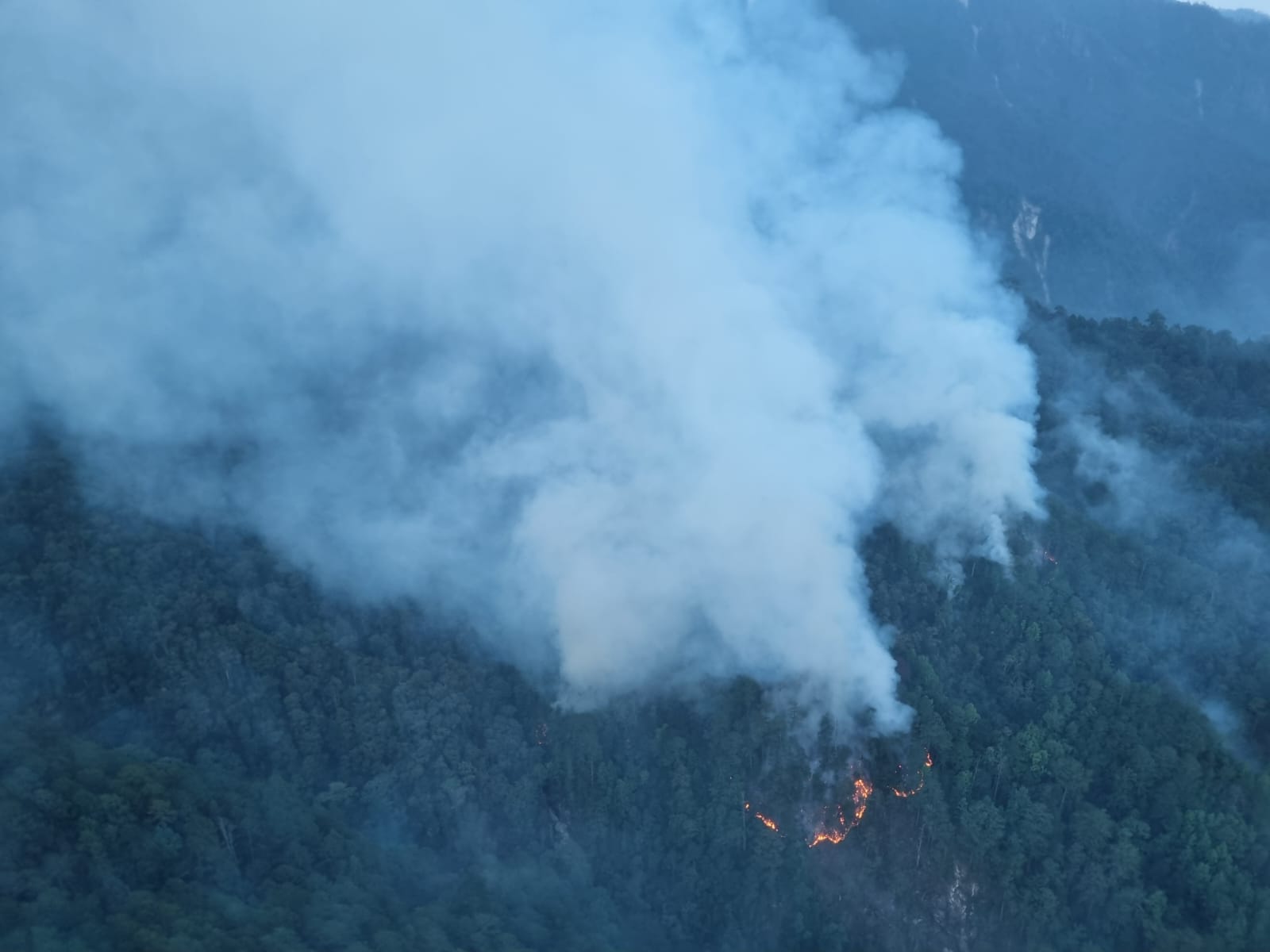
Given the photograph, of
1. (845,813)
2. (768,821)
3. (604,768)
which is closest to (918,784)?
(845,813)

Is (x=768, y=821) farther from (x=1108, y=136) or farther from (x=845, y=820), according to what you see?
(x=1108, y=136)

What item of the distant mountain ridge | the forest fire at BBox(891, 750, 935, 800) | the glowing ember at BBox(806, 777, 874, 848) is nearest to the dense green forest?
the forest fire at BBox(891, 750, 935, 800)

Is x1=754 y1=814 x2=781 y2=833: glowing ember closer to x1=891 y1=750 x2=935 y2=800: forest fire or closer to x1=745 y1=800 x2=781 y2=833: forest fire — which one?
x1=745 y1=800 x2=781 y2=833: forest fire

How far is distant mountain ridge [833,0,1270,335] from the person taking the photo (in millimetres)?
69500

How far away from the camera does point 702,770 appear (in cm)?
2452

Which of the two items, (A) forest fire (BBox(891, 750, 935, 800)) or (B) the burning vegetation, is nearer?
(A) forest fire (BBox(891, 750, 935, 800))

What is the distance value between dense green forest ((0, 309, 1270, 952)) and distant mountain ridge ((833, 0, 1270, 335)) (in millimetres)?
41308

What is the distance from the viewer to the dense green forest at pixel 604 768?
2034cm

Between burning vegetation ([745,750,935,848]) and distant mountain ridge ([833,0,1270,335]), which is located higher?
distant mountain ridge ([833,0,1270,335])

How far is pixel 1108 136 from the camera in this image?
7838 cm

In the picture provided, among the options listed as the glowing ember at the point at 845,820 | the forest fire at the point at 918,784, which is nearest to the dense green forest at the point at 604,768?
the forest fire at the point at 918,784

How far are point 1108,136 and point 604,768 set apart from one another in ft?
232

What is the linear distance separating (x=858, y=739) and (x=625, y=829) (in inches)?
219

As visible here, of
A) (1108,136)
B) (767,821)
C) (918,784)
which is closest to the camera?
(918,784)
